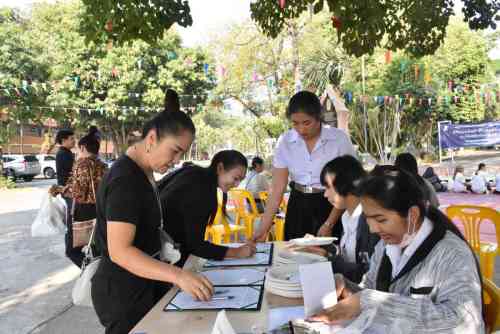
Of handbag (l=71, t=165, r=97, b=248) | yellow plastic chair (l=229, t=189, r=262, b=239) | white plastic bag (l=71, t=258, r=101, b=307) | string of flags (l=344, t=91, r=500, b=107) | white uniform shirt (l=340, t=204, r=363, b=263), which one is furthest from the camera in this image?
string of flags (l=344, t=91, r=500, b=107)

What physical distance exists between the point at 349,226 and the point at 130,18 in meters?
2.74

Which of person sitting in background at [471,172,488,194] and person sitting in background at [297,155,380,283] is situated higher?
person sitting in background at [297,155,380,283]

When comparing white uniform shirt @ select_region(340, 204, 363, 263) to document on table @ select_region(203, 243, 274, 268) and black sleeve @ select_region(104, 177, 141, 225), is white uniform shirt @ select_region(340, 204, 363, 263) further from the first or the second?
black sleeve @ select_region(104, 177, 141, 225)

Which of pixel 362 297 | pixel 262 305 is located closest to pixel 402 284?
pixel 362 297

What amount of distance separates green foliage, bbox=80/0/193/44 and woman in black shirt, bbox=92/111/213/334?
2.58 meters

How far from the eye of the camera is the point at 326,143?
2691 millimetres

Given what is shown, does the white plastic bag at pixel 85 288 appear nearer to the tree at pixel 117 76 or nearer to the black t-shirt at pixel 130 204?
the black t-shirt at pixel 130 204

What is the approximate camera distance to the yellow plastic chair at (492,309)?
4.03 ft

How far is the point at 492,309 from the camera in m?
1.25

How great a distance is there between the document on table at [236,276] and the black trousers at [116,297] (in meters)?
0.31

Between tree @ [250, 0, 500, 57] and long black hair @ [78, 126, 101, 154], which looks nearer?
long black hair @ [78, 126, 101, 154]

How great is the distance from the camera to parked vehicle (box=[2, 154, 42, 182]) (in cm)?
1727

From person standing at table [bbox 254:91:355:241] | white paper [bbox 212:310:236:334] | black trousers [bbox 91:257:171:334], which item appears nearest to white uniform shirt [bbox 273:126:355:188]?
person standing at table [bbox 254:91:355:241]

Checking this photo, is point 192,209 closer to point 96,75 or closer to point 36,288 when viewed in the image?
point 36,288
